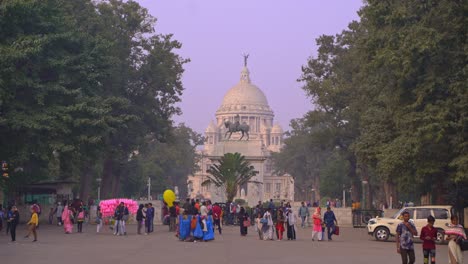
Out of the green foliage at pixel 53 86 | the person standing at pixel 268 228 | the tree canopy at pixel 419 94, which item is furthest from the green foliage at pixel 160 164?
the person standing at pixel 268 228

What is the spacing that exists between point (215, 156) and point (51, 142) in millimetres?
37472

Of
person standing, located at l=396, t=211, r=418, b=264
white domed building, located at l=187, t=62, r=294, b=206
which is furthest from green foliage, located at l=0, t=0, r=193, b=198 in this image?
white domed building, located at l=187, t=62, r=294, b=206

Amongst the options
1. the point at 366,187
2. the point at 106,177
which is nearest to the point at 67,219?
the point at 106,177

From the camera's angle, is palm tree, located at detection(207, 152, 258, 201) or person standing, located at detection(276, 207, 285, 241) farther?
palm tree, located at detection(207, 152, 258, 201)

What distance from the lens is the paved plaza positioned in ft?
73.8

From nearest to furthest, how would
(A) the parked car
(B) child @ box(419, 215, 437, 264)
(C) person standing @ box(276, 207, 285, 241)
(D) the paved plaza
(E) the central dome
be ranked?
(B) child @ box(419, 215, 437, 264) < (D) the paved plaza < (A) the parked car < (C) person standing @ box(276, 207, 285, 241) < (E) the central dome

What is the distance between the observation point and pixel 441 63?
1308 inches

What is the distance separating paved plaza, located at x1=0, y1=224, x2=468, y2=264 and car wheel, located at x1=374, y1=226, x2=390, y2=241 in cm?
44

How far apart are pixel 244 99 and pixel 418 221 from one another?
151m

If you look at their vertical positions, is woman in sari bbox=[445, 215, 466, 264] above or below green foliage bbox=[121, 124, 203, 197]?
below

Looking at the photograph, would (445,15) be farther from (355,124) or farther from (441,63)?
(355,124)

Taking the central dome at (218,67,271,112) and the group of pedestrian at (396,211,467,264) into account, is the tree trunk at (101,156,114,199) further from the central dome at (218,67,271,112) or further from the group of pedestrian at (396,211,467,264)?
the central dome at (218,67,271,112)

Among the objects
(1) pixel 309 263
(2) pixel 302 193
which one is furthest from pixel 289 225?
(2) pixel 302 193

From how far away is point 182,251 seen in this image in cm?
2581
